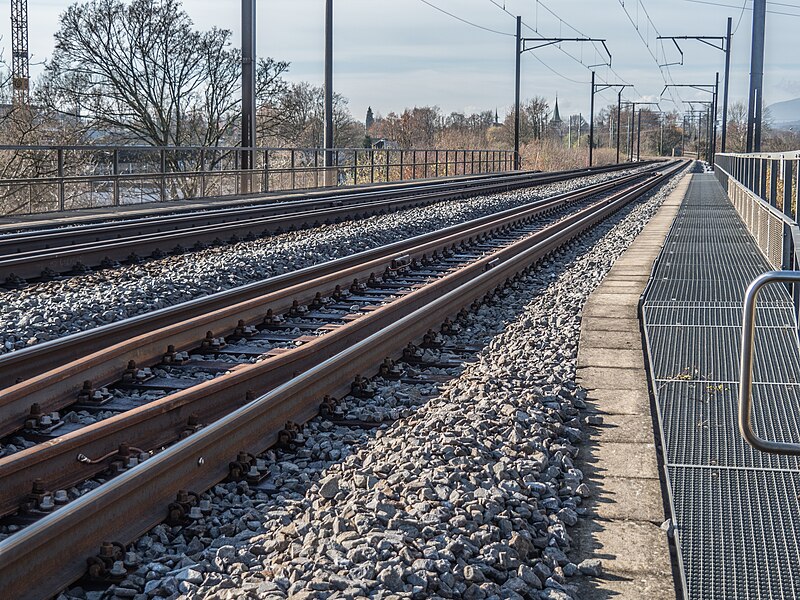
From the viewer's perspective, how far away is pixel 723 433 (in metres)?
6.07

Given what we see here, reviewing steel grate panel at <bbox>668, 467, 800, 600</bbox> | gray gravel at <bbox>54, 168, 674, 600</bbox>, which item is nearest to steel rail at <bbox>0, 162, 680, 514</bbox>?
gray gravel at <bbox>54, 168, 674, 600</bbox>

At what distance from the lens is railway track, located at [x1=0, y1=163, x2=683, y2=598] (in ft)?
14.0

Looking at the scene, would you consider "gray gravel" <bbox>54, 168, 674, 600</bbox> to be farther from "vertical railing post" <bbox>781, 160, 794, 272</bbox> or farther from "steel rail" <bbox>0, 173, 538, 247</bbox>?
"steel rail" <bbox>0, 173, 538, 247</bbox>

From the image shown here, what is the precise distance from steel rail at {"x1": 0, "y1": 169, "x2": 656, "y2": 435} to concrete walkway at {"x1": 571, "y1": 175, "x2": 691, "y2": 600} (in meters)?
2.82

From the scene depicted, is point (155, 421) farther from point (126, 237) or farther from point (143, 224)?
point (143, 224)

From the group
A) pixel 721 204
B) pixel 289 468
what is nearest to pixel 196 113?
pixel 721 204

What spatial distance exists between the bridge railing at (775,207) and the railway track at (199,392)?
3.13m

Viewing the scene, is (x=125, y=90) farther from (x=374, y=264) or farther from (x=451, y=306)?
(x=451, y=306)

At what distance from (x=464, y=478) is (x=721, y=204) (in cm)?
2509

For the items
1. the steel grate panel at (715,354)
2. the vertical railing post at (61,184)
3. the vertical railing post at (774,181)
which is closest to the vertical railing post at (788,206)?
the vertical railing post at (774,181)

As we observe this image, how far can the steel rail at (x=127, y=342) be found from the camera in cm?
610

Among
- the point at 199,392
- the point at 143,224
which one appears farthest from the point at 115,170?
the point at 199,392

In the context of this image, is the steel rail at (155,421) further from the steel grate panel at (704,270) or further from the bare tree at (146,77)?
the bare tree at (146,77)

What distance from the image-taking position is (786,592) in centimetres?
408
